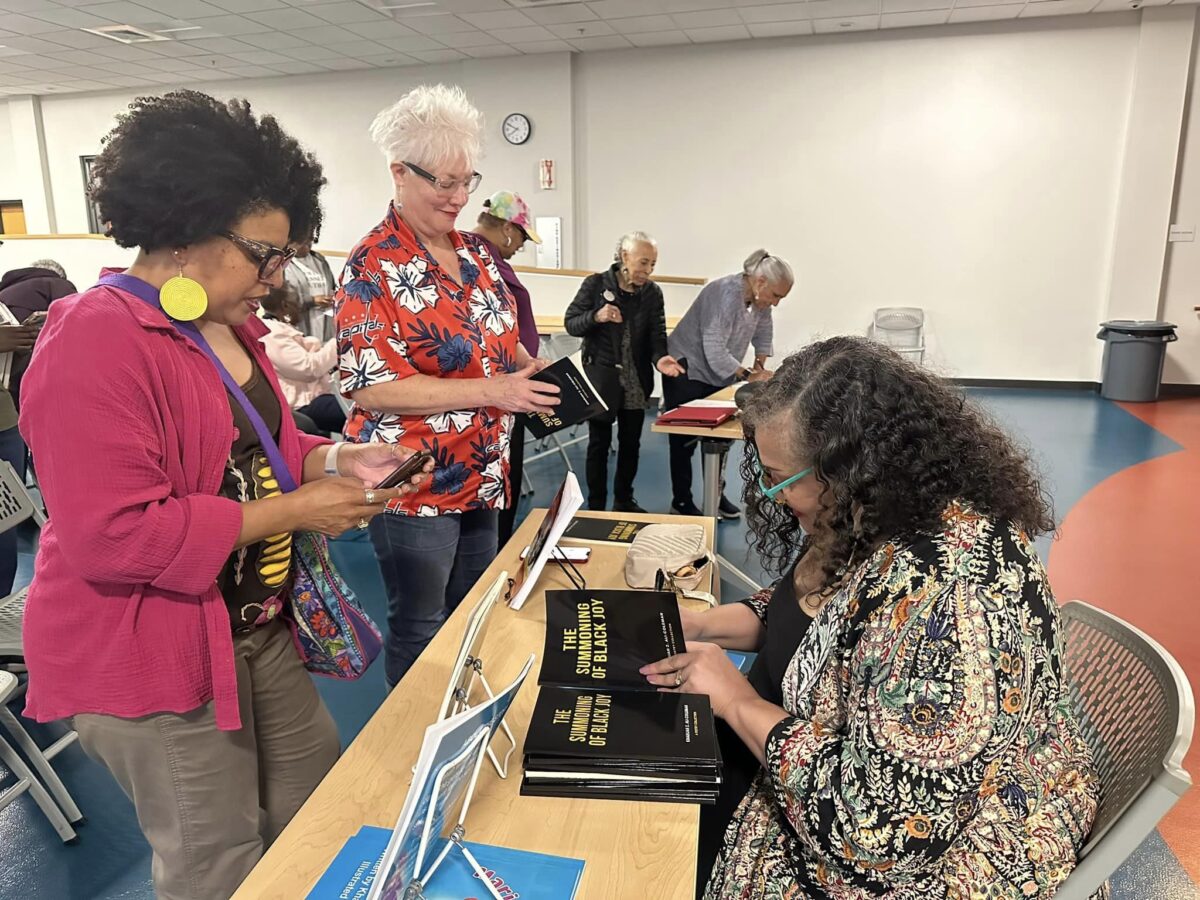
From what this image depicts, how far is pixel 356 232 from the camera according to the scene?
9641 millimetres

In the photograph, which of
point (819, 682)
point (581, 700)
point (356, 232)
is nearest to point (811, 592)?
point (819, 682)

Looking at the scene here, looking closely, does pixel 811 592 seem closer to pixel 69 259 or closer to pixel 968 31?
pixel 968 31

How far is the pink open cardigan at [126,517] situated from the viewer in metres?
0.99

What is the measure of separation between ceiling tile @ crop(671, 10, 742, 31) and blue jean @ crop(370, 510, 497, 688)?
6310 millimetres

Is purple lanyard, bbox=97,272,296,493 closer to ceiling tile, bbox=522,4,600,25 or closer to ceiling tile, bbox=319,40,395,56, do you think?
ceiling tile, bbox=522,4,600,25

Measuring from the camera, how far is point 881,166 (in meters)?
7.81

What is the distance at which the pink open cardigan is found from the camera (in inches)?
39.1

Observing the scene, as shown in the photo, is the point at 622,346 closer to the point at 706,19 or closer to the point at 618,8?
the point at 618,8

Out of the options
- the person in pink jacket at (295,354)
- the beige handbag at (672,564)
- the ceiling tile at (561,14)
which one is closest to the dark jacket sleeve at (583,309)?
the person in pink jacket at (295,354)

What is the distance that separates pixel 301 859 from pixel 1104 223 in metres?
8.54

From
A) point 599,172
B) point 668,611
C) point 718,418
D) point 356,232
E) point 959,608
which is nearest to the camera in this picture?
point 959,608

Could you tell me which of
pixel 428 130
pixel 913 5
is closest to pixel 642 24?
pixel 913 5

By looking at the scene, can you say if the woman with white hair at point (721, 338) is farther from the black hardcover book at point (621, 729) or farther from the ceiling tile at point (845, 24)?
the ceiling tile at point (845, 24)

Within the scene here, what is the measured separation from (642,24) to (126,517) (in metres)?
7.37
